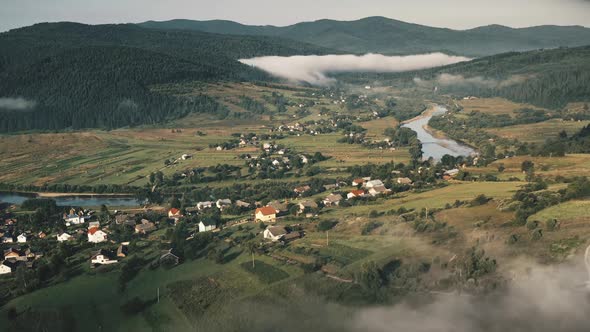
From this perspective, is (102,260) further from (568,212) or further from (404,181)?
(404,181)

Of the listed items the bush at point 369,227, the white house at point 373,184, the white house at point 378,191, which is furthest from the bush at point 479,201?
the white house at point 373,184

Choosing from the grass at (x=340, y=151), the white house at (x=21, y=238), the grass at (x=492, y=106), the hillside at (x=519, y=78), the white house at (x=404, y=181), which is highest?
the hillside at (x=519, y=78)

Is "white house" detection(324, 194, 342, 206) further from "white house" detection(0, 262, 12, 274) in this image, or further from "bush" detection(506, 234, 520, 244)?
"white house" detection(0, 262, 12, 274)

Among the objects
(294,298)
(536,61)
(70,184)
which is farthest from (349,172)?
(536,61)

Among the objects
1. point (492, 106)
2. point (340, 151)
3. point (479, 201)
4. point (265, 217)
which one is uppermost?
point (479, 201)

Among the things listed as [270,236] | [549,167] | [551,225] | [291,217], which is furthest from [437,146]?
[551,225]

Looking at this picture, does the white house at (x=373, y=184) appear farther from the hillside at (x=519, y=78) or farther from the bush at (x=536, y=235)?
the hillside at (x=519, y=78)
